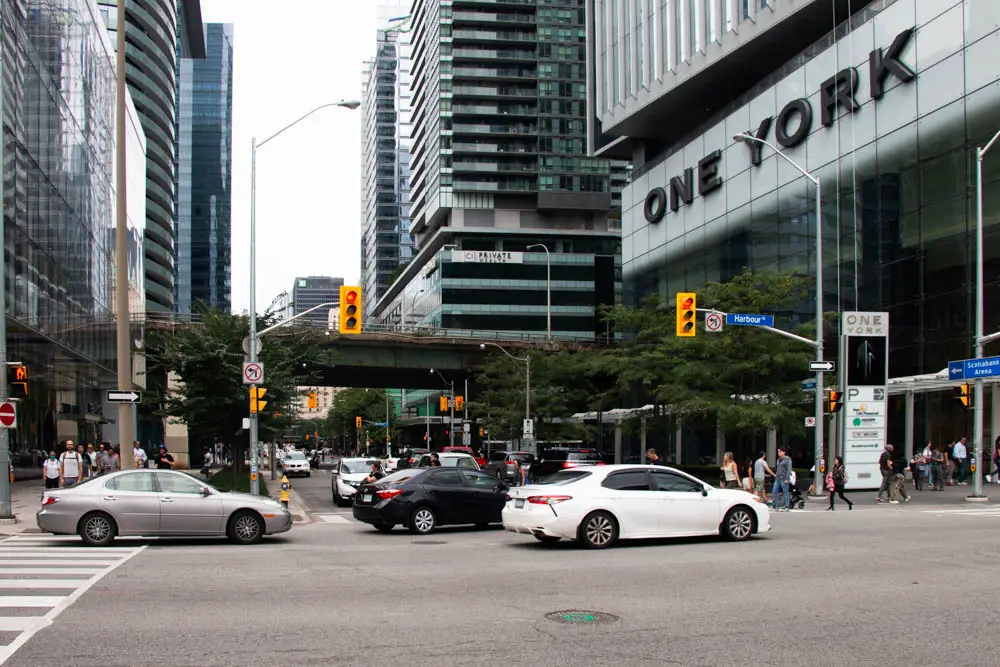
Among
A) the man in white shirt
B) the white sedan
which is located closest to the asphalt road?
the white sedan

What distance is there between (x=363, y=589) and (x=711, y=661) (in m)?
5.11

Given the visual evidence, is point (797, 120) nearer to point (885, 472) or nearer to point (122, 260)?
point (885, 472)

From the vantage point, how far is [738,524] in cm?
1708

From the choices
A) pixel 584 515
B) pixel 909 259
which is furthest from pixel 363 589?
pixel 909 259

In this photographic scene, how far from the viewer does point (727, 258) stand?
184ft

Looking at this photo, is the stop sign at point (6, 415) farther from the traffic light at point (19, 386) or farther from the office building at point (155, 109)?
the office building at point (155, 109)

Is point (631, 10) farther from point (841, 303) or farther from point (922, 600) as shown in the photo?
point (922, 600)

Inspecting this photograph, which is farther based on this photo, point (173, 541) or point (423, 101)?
point (423, 101)

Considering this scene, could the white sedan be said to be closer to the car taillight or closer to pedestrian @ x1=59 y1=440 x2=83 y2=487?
the car taillight

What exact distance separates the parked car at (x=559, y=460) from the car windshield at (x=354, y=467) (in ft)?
32.1

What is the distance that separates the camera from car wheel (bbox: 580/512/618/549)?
1596cm

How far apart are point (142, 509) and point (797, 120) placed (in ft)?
136

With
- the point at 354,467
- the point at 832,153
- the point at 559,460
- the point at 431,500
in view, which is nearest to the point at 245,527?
the point at 431,500

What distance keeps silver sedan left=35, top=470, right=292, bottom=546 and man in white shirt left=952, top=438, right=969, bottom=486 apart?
26.3 metres
